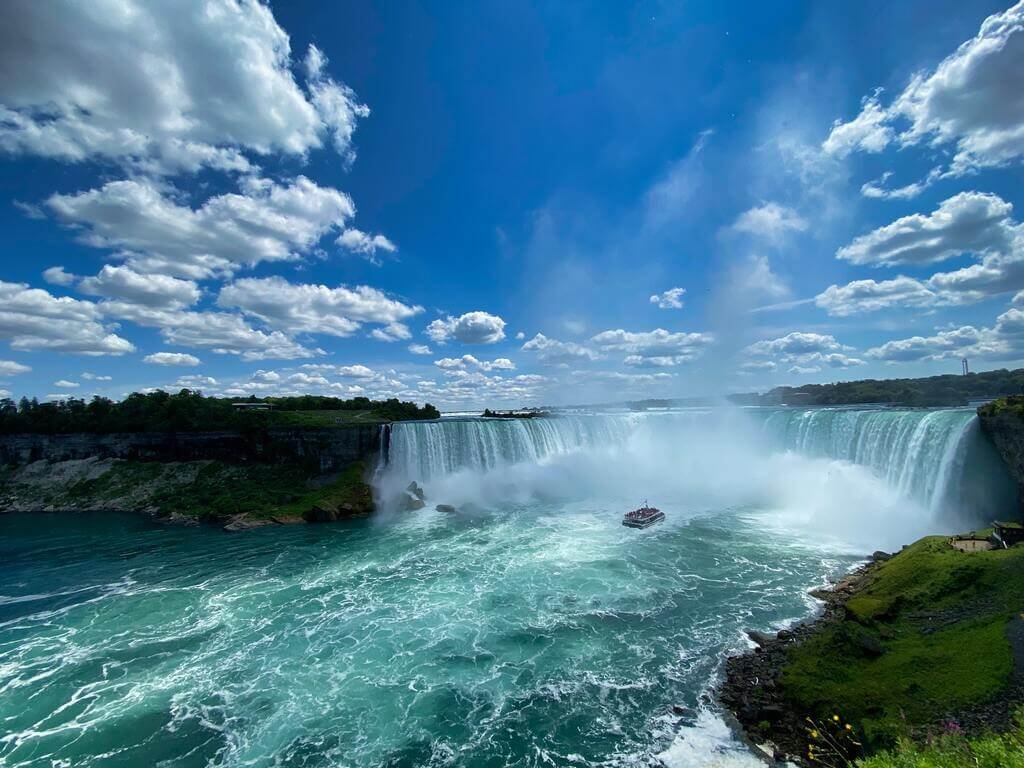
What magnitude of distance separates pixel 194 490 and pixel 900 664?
44.8 metres

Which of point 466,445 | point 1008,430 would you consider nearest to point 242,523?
point 466,445

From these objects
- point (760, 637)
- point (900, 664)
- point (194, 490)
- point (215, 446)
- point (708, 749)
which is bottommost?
point (708, 749)

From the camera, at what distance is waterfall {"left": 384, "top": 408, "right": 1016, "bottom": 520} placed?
69.1 ft

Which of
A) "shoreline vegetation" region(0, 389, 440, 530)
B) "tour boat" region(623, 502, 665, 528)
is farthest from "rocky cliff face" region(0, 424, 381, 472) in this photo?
"tour boat" region(623, 502, 665, 528)

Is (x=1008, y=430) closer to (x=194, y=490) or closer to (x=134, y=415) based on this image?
(x=194, y=490)

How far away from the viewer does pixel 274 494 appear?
34656mm

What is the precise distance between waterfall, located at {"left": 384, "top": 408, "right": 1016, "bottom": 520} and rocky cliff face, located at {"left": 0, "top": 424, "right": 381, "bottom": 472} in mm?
4036

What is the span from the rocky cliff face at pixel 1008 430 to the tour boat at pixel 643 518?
15550mm

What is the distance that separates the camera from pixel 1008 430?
63.5 ft

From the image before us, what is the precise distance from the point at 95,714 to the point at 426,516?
65.1 ft

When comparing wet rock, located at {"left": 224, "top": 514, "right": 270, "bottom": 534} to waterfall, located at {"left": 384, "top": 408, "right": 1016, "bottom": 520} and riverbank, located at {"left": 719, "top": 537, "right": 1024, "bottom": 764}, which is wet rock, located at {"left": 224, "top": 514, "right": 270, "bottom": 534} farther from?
riverbank, located at {"left": 719, "top": 537, "right": 1024, "bottom": 764}

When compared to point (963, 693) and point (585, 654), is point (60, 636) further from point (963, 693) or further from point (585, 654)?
point (963, 693)

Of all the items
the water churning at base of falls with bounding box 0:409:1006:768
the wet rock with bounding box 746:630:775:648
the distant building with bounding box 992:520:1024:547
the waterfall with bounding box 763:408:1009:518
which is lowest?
the water churning at base of falls with bounding box 0:409:1006:768

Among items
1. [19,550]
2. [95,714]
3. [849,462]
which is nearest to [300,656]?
[95,714]
